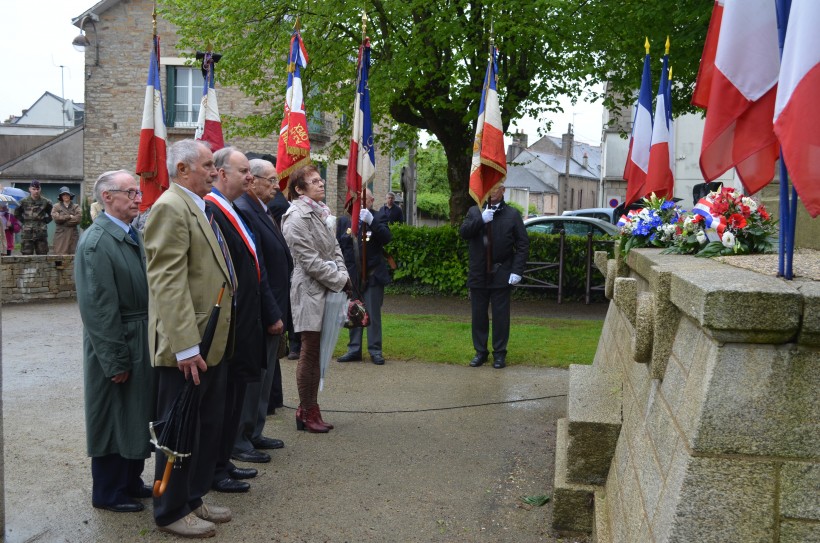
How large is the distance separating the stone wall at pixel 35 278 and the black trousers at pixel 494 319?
29.4ft

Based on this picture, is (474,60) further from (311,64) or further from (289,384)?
(289,384)

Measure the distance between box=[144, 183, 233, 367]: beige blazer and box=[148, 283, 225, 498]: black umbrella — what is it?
164mm

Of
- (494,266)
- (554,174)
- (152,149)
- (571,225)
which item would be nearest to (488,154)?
(494,266)

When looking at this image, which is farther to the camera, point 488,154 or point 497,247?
point 497,247

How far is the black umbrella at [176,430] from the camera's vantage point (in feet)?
14.0

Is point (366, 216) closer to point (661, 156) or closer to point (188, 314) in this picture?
point (661, 156)

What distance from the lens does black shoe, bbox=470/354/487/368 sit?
31.6 feet

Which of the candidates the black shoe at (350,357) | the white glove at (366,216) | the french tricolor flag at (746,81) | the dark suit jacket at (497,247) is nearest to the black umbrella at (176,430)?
the french tricolor flag at (746,81)

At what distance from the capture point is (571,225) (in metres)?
20.6

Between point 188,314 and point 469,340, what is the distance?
7.31 m

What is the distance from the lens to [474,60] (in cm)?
1605

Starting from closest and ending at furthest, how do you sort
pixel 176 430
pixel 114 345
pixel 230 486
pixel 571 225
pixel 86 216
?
pixel 176 430 → pixel 114 345 → pixel 230 486 → pixel 571 225 → pixel 86 216

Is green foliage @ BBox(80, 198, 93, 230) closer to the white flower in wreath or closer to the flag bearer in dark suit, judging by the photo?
the flag bearer in dark suit

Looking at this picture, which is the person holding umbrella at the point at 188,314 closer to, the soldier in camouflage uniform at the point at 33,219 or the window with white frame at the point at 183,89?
the soldier in camouflage uniform at the point at 33,219
